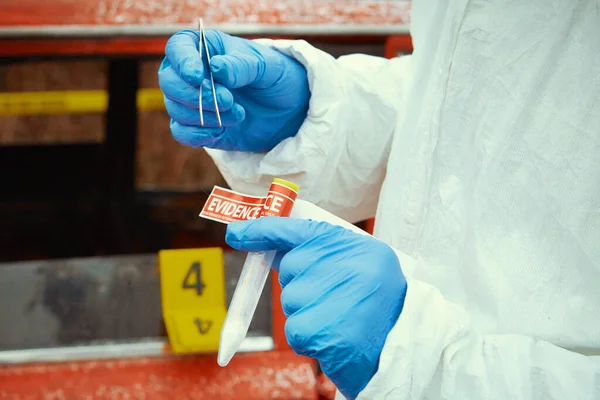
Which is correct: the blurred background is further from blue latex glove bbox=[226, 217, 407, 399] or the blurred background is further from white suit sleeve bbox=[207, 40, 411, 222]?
blue latex glove bbox=[226, 217, 407, 399]

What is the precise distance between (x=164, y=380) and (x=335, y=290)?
644 mm

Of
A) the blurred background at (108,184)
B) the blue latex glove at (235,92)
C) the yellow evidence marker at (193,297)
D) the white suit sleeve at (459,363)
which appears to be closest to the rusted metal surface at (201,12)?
the blurred background at (108,184)

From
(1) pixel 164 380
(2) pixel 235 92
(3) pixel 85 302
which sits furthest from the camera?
(3) pixel 85 302

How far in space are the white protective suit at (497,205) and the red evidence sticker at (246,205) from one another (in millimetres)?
156

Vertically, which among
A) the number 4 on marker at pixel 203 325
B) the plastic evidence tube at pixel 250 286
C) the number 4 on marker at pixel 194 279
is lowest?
the number 4 on marker at pixel 203 325

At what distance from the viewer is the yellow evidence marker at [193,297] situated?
1.20m

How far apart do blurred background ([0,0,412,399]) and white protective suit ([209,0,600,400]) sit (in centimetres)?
44

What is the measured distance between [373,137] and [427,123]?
203mm

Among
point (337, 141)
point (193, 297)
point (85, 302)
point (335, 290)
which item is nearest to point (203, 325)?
point (193, 297)

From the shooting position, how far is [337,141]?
0.98m

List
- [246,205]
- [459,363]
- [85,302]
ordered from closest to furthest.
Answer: [459,363] → [246,205] → [85,302]

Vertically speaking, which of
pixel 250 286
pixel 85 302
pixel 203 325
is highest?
pixel 250 286

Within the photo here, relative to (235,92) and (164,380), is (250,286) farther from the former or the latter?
(164,380)

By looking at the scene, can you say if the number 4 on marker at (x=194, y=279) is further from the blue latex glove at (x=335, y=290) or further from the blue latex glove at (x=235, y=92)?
the blue latex glove at (x=335, y=290)
